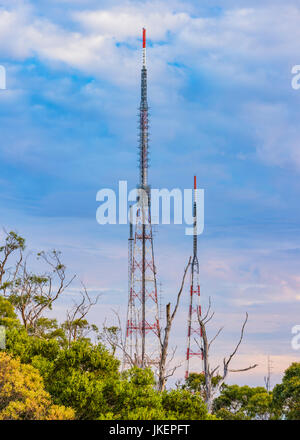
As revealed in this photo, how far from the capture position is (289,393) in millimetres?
23797

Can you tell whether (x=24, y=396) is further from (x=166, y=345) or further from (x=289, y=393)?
(x=289, y=393)

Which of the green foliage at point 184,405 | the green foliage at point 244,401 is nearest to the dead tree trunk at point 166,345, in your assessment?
the green foliage at point 184,405

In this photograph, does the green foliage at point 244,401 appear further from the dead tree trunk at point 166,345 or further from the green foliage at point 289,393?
the dead tree trunk at point 166,345

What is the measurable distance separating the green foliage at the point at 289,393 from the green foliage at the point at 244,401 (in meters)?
4.70

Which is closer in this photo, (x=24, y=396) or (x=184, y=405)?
(x=24, y=396)

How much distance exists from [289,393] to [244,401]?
896 cm

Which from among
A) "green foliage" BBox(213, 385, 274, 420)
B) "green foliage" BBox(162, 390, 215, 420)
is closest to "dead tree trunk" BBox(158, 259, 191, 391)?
"green foliage" BBox(162, 390, 215, 420)

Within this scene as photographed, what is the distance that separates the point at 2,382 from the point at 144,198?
15.5 m

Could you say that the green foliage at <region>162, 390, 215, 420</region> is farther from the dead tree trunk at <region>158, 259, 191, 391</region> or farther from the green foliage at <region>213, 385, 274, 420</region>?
the green foliage at <region>213, 385, 274, 420</region>

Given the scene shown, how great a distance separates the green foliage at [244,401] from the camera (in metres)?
29.2

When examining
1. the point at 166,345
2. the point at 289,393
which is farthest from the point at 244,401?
the point at 166,345

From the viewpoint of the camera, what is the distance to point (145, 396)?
43.9ft

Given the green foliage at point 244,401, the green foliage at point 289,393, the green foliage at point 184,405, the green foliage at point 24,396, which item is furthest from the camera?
the green foliage at point 244,401
